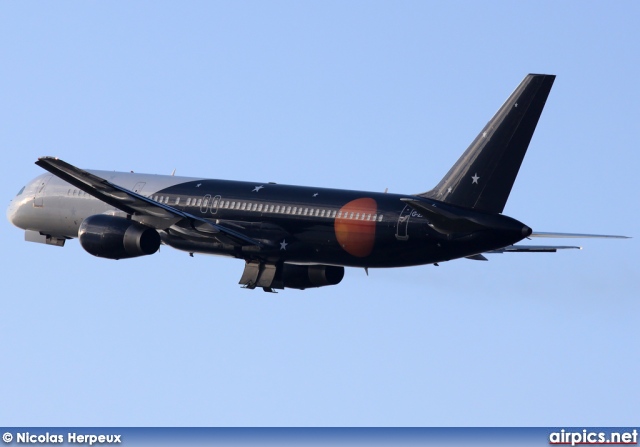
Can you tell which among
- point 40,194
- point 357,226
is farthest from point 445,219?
point 40,194

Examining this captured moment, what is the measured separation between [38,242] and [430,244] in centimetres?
2440

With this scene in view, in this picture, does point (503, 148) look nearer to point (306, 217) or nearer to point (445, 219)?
point (445, 219)

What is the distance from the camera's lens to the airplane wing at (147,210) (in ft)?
248

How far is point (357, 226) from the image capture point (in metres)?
74.3

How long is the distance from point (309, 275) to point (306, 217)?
14.6 feet

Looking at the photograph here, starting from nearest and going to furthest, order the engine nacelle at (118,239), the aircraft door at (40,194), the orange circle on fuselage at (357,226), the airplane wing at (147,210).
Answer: the orange circle on fuselage at (357,226) → the airplane wing at (147,210) → the engine nacelle at (118,239) → the aircraft door at (40,194)

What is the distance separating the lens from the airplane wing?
7569 cm

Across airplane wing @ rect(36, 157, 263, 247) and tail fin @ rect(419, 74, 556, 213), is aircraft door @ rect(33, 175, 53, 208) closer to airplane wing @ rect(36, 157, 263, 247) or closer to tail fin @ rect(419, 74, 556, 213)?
airplane wing @ rect(36, 157, 263, 247)

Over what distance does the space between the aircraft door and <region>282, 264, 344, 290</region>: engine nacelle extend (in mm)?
14323

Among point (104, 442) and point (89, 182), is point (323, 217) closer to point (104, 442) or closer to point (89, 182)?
point (89, 182)
